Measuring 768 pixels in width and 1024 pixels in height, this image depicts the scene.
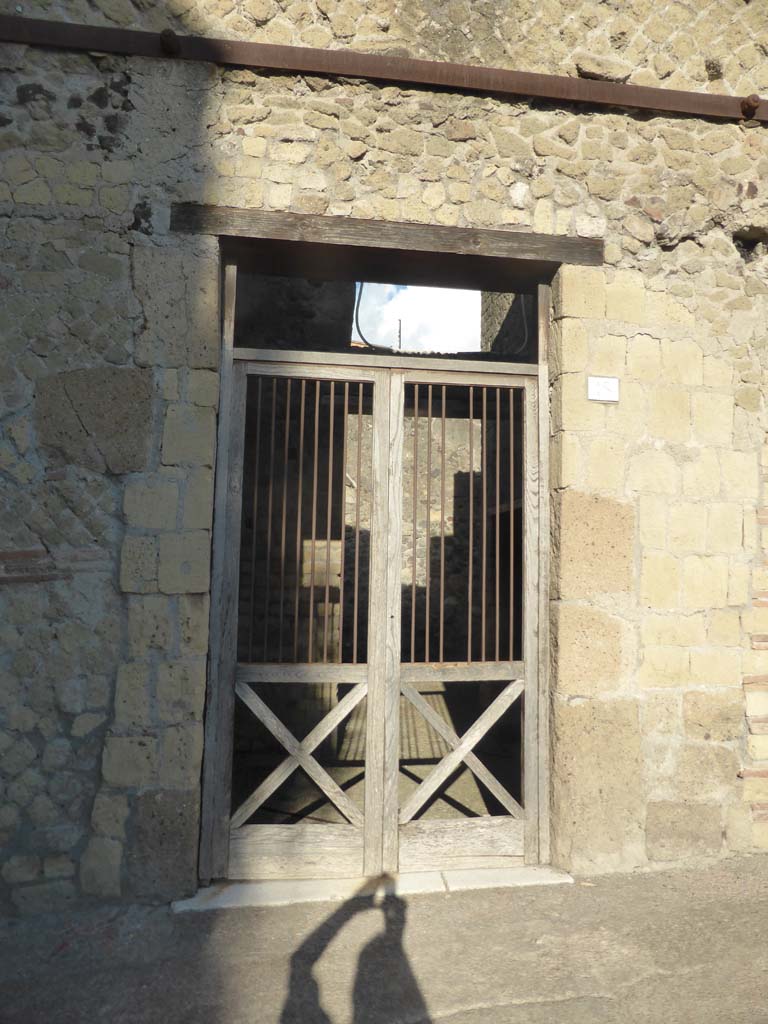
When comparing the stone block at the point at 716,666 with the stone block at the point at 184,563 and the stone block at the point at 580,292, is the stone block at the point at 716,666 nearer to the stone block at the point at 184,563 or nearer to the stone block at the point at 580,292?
the stone block at the point at 580,292

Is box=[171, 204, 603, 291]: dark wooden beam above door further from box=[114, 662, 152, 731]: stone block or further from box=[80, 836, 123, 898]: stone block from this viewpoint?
box=[80, 836, 123, 898]: stone block

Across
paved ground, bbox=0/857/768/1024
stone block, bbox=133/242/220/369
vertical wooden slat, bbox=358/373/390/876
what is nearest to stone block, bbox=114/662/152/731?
paved ground, bbox=0/857/768/1024

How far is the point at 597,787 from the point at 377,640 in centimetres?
117

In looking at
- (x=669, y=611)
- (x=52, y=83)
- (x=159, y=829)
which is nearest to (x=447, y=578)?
(x=669, y=611)

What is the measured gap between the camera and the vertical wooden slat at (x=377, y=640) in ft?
9.98

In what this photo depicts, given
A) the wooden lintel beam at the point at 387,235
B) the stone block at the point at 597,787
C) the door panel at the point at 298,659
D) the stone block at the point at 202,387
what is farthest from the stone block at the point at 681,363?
the stone block at the point at 202,387

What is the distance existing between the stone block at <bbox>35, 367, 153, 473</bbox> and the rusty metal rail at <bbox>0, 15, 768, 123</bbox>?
1.42m

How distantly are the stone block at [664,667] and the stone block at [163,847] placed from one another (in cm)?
204

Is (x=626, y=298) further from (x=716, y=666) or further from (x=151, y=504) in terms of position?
(x=151, y=504)

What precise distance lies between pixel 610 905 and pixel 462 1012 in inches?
36.2

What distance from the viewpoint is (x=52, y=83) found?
291cm

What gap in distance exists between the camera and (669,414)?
3.19 m

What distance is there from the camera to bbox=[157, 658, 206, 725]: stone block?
2789mm

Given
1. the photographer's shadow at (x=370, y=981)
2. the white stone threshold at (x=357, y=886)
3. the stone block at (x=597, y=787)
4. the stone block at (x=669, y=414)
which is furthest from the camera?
the stone block at (x=669, y=414)
